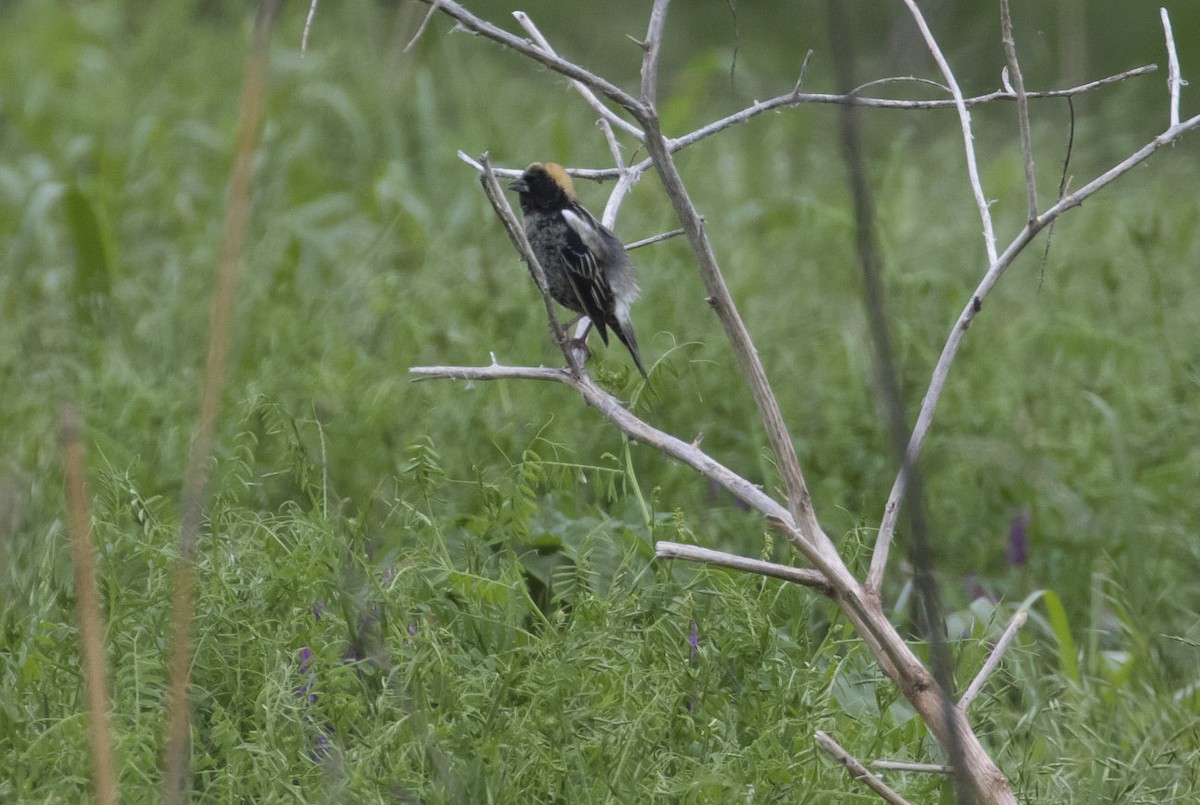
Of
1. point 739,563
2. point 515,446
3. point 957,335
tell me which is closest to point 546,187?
point 515,446

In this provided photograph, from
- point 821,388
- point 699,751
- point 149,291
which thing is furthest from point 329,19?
point 699,751

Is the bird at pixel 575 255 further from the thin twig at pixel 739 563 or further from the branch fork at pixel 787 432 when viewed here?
the thin twig at pixel 739 563

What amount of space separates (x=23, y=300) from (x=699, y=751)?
3665mm

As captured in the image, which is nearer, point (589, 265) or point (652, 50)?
point (652, 50)

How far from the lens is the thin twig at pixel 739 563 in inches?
75.7

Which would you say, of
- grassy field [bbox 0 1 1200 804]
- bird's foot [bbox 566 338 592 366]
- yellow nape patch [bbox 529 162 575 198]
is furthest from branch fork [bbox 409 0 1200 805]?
yellow nape patch [bbox 529 162 575 198]

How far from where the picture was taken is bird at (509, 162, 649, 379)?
3.66 m

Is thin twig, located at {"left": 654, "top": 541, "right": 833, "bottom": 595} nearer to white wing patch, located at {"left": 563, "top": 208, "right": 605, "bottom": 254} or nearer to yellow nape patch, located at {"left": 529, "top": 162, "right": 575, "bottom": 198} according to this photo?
white wing patch, located at {"left": 563, "top": 208, "right": 605, "bottom": 254}

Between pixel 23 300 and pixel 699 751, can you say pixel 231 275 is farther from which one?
pixel 23 300

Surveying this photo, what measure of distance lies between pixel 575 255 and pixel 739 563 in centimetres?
186

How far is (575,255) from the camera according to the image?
12.2 ft

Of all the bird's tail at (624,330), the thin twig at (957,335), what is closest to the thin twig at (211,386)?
the thin twig at (957,335)

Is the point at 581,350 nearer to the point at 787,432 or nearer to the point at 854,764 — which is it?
the point at 787,432

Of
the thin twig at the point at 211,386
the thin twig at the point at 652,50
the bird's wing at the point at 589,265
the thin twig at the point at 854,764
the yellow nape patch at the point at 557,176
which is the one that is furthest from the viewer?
the yellow nape patch at the point at 557,176
